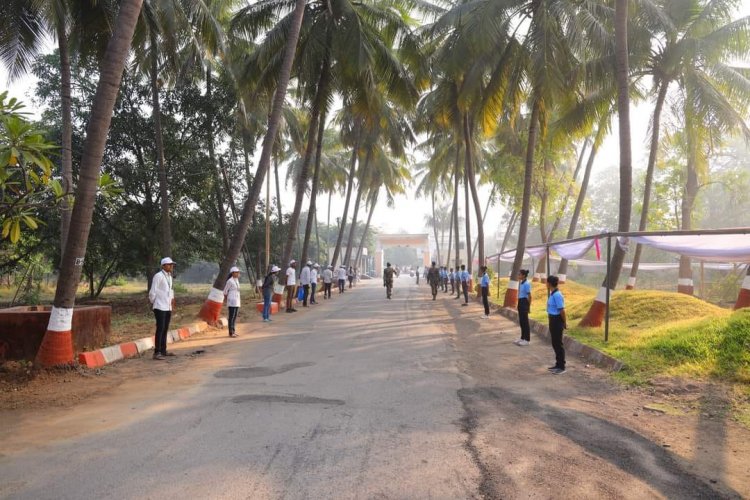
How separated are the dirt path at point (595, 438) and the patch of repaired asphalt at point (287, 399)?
4.86 ft

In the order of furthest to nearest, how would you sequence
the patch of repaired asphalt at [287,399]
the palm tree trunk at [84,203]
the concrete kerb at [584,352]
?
the concrete kerb at [584,352]
the palm tree trunk at [84,203]
the patch of repaired asphalt at [287,399]

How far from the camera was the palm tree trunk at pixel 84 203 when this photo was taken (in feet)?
24.3

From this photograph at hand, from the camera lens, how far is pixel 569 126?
1595 cm

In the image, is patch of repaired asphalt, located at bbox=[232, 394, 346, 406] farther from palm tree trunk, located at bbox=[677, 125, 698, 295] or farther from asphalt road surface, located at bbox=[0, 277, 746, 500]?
palm tree trunk, located at bbox=[677, 125, 698, 295]

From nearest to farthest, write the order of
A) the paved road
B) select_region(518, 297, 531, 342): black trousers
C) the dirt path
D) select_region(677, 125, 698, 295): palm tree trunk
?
the paved road
the dirt path
select_region(518, 297, 531, 342): black trousers
select_region(677, 125, 698, 295): palm tree trunk

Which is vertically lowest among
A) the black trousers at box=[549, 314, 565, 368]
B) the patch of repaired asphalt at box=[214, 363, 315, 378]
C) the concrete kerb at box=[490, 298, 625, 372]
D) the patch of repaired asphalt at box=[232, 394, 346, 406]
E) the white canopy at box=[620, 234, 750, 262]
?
the concrete kerb at box=[490, 298, 625, 372]

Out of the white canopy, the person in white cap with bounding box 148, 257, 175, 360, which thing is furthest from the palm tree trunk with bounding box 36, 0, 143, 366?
the white canopy

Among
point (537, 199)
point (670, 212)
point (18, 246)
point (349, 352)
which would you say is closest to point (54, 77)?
point (18, 246)

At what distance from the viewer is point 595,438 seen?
4.79 metres

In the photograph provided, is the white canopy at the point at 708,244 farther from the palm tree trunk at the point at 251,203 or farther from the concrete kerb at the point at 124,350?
the concrete kerb at the point at 124,350

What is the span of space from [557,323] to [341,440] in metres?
5.08

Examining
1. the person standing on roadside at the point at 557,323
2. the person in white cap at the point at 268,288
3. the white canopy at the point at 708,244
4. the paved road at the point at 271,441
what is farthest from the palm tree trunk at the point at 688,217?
the paved road at the point at 271,441

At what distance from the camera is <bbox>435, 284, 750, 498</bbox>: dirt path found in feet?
12.2

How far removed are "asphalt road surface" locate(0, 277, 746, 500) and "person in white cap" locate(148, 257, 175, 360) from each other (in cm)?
101
